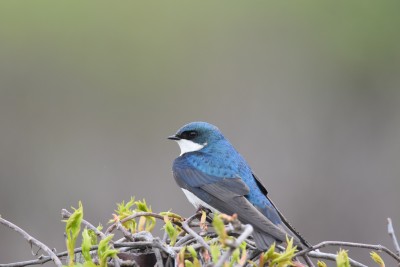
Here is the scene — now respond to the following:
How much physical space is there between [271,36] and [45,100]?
6.38 feet

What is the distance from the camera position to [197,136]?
3865mm

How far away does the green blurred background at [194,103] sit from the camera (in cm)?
600

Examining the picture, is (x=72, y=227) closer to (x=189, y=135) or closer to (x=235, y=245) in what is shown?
(x=235, y=245)

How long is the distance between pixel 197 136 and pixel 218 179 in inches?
13.9

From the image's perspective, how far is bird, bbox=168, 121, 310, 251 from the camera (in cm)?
323

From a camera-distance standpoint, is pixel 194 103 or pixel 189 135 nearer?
pixel 189 135

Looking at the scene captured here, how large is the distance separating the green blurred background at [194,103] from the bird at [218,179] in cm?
198

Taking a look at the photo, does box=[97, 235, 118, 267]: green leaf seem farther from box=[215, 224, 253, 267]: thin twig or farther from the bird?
the bird

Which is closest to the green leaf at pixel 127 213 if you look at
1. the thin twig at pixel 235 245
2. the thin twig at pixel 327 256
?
the thin twig at pixel 327 256

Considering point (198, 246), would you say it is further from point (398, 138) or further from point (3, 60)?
point (3, 60)

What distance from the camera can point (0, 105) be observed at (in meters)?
6.43

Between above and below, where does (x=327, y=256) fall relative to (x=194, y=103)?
below

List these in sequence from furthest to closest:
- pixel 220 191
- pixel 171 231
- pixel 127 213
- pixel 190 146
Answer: pixel 190 146 → pixel 220 191 → pixel 127 213 → pixel 171 231

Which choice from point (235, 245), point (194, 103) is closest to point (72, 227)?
point (235, 245)
